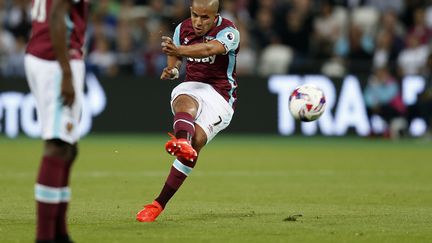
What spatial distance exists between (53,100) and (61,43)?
418 mm

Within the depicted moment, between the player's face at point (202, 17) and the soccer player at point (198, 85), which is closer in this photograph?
the soccer player at point (198, 85)

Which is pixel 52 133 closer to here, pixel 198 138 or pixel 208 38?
pixel 198 138

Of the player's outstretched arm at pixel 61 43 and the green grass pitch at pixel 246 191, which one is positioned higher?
the player's outstretched arm at pixel 61 43

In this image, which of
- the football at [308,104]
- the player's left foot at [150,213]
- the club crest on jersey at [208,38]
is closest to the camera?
the player's left foot at [150,213]

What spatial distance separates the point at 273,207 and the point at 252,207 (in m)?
0.23

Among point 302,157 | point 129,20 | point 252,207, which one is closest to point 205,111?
point 252,207

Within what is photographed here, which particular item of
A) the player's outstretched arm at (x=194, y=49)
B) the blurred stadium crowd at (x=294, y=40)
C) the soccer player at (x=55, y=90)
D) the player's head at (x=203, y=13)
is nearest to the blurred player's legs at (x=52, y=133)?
the soccer player at (x=55, y=90)

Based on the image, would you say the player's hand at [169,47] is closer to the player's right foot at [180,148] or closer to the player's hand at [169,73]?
the player's hand at [169,73]

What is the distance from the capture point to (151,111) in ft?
71.8

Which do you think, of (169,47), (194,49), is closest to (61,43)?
(169,47)

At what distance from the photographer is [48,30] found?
675 cm

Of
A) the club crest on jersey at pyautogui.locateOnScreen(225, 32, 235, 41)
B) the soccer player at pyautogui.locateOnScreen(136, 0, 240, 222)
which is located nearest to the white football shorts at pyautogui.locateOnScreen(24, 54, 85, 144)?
the soccer player at pyautogui.locateOnScreen(136, 0, 240, 222)

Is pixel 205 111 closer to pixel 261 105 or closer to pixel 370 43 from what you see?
pixel 261 105

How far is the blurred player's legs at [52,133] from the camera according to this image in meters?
6.59
